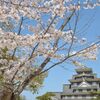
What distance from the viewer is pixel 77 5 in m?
7.55

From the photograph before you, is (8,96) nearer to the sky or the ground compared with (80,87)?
nearer to the ground

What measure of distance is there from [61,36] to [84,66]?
1013mm

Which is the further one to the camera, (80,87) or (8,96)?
(80,87)

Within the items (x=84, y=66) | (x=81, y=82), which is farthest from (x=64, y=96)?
(x=84, y=66)

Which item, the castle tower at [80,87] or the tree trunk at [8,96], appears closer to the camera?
the tree trunk at [8,96]

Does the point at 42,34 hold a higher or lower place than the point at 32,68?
higher

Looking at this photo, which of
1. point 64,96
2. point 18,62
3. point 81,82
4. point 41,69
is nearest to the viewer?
point 41,69

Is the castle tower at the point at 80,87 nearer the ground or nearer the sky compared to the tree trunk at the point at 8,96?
nearer the sky

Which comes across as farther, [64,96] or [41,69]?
[64,96]

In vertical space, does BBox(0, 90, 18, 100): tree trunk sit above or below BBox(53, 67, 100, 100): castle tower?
below

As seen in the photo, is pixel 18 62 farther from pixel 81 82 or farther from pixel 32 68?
pixel 81 82

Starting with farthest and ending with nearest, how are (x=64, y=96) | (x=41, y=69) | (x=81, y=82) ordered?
(x=81, y=82)
(x=64, y=96)
(x=41, y=69)

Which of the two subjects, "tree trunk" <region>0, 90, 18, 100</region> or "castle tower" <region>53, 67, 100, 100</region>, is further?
"castle tower" <region>53, 67, 100, 100</region>

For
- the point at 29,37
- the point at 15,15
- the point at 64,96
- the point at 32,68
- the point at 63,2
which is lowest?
the point at 32,68
